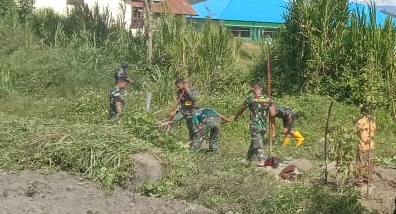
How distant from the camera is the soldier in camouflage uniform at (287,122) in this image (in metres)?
10.9

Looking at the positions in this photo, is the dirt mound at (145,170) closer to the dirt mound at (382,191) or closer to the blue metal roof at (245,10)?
the dirt mound at (382,191)

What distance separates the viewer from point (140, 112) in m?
9.20

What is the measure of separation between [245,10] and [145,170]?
2931cm

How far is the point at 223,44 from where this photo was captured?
54.8 ft

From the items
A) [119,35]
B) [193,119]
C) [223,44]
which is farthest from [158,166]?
[119,35]

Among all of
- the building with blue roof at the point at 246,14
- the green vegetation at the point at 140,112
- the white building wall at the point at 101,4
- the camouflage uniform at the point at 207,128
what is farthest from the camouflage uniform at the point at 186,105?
the building with blue roof at the point at 246,14

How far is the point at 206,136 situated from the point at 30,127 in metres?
2.90

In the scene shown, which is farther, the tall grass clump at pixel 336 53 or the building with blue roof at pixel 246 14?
the building with blue roof at pixel 246 14

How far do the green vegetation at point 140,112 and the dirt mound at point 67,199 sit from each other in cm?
28

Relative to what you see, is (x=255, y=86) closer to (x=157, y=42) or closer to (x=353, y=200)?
(x=353, y=200)

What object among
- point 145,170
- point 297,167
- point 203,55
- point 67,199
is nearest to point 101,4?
point 203,55

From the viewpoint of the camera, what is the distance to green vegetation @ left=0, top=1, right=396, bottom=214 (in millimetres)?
7254

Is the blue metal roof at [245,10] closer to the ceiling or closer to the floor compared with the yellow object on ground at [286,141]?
closer to the ceiling

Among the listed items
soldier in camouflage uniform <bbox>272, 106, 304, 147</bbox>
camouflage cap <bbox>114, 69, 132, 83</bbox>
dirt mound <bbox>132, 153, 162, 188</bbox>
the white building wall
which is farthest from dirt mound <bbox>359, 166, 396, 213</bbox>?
the white building wall
